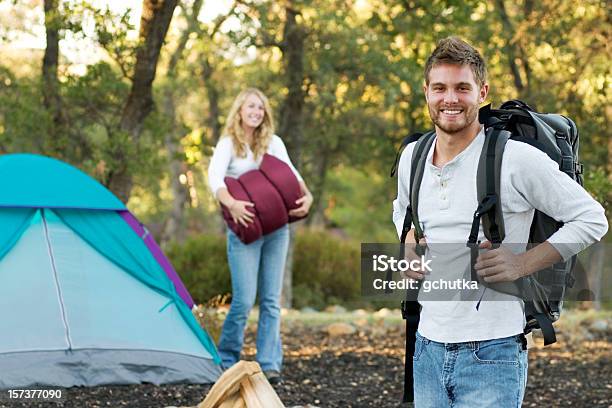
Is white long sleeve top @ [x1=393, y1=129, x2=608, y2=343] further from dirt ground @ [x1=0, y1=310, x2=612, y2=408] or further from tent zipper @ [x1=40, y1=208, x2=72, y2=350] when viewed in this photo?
tent zipper @ [x1=40, y1=208, x2=72, y2=350]

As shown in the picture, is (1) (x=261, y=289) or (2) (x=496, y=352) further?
(1) (x=261, y=289)

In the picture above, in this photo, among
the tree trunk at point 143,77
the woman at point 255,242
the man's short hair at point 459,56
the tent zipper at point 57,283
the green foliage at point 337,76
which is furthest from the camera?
the green foliage at point 337,76

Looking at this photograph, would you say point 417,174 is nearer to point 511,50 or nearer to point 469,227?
point 469,227

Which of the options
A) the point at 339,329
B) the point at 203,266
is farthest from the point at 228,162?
the point at 203,266

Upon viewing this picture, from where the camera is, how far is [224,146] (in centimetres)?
657

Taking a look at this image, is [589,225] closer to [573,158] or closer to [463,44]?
[573,158]

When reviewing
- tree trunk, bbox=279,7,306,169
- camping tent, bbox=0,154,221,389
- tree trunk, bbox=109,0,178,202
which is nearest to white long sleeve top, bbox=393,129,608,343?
camping tent, bbox=0,154,221,389

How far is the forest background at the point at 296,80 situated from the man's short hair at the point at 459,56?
4720mm

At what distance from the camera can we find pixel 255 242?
6.52 meters

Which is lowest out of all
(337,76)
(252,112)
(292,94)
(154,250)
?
(154,250)

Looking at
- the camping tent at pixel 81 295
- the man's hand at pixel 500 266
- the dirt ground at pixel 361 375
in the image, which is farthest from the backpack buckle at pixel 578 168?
the camping tent at pixel 81 295

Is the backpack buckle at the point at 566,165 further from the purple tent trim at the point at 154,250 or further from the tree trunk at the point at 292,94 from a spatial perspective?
the tree trunk at the point at 292,94

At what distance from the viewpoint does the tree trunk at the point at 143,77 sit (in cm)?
851

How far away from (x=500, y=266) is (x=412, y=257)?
12.7 inches
